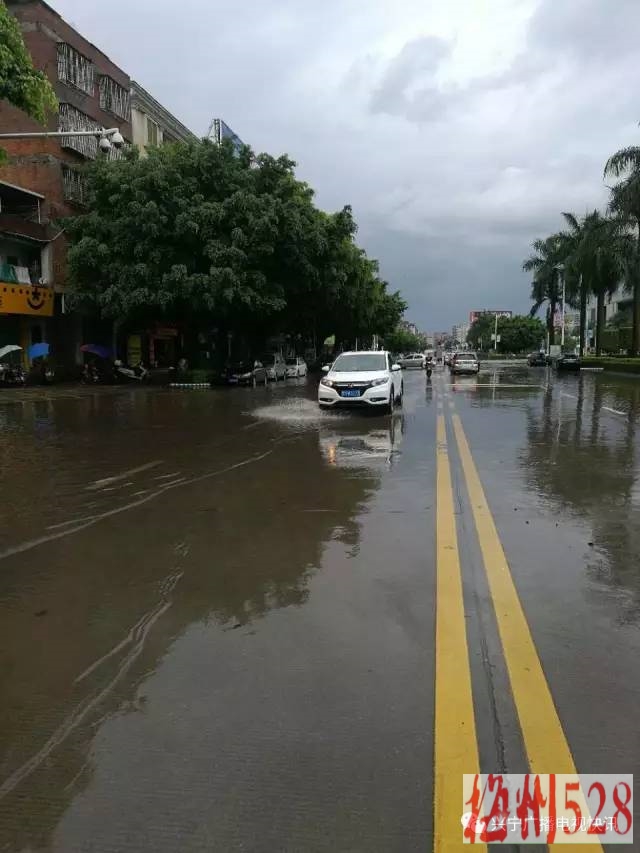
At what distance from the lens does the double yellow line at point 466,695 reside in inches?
108

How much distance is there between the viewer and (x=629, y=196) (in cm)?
3900

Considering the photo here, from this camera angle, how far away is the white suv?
17.1 meters

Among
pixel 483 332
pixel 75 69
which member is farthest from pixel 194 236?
pixel 483 332

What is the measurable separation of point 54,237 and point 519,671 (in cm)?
3407

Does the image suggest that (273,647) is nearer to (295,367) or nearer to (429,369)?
(429,369)

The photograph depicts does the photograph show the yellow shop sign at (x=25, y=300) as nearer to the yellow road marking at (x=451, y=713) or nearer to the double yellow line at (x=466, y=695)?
the double yellow line at (x=466, y=695)

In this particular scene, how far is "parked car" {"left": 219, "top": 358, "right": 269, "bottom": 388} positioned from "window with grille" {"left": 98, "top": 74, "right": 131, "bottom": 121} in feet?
50.4

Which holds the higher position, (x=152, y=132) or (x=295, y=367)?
(x=152, y=132)

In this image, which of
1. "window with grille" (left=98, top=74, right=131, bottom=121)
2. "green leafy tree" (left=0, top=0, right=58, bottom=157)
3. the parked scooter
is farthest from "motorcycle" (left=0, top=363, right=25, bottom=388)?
"green leafy tree" (left=0, top=0, right=58, bottom=157)

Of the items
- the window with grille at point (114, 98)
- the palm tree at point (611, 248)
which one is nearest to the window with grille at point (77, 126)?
the window with grille at point (114, 98)

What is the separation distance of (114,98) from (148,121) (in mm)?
5626

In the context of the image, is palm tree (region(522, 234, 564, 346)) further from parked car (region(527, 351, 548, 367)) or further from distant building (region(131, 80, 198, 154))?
distant building (region(131, 80, 198, 154))

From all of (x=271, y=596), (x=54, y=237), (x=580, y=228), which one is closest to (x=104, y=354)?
(x=54, y=237)

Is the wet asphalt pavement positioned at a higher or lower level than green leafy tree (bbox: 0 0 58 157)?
lower
